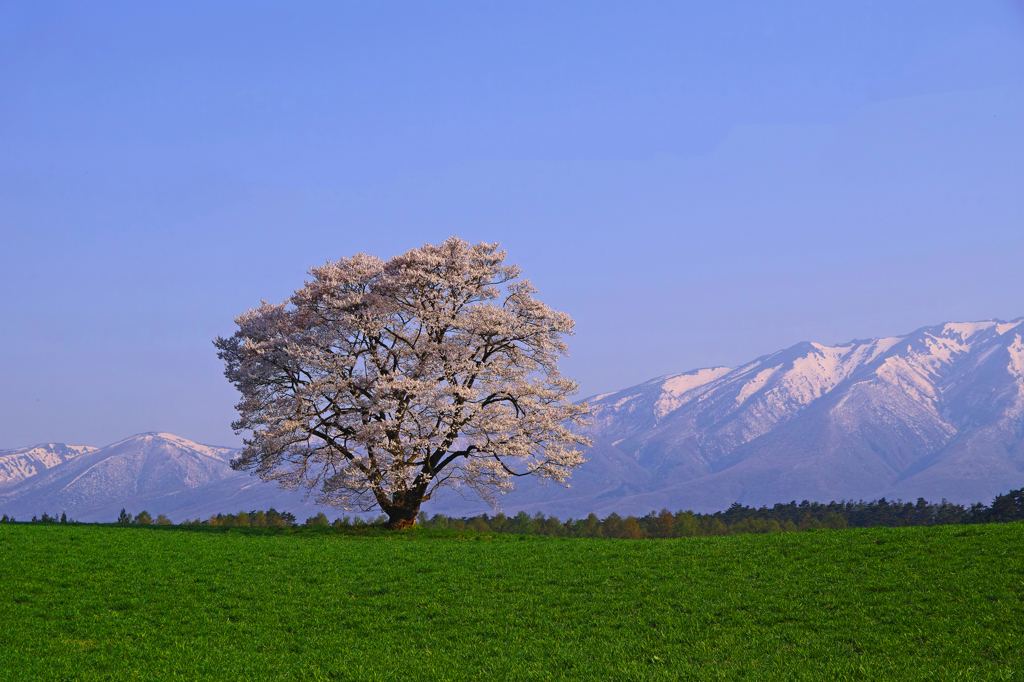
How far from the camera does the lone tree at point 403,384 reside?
134ft

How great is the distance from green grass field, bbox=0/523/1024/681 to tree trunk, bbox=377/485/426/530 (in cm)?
1170

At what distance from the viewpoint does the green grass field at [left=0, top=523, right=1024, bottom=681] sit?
59.9ft

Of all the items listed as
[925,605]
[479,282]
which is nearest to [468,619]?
[925,605]

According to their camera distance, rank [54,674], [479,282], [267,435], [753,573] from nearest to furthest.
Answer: [54,674]
[753,573]
[267,435]
[479,282]

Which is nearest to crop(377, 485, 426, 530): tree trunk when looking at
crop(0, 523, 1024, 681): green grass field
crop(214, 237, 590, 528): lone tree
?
crop(214, 237, 590, 528): lone tree

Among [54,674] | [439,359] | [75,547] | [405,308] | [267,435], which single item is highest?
[405,308]

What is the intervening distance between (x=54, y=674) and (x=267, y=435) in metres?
21.7

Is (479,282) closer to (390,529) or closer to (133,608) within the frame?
(390,529)

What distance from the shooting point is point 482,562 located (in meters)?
29.3

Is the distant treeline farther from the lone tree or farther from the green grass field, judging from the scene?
the green grass field

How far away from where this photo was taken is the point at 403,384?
39.6 metres

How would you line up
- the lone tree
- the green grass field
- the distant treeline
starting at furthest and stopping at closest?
the distant treeline, the lone tree, the green grass field

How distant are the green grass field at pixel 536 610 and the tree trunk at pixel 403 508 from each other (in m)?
11.7

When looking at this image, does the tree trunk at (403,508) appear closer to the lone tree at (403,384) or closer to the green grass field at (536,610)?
the lone tree at (403,384)
